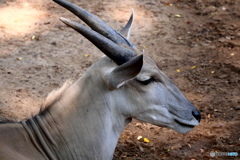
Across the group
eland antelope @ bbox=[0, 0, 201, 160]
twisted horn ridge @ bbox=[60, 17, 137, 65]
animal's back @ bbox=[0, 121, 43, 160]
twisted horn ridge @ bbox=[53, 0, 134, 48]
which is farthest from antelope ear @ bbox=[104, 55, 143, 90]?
animal's back @ bbox=[0, 121, 43, 160]

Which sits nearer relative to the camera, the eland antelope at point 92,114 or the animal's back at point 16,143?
the animal's back at point 16,143

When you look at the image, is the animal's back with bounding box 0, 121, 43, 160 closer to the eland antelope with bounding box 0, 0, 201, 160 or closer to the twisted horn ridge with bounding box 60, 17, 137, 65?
the eland antelope with bounding box 0, 0, 201, 160

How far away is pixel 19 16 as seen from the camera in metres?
8.70

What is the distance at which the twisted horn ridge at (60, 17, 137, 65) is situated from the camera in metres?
3.54

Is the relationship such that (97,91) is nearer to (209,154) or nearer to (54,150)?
(54,150)

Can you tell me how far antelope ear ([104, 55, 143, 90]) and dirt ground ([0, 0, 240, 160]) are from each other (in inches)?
79.9

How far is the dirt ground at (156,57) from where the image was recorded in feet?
18.6

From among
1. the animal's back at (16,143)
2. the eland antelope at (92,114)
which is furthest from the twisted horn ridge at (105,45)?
the animal's back at (16,143)

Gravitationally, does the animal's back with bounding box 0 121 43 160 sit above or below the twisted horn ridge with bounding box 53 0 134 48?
below

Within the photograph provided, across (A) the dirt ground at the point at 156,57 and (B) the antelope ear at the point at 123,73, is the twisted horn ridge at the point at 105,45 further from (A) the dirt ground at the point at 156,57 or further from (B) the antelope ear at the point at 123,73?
(A) the dirt ground at the point at 156,57

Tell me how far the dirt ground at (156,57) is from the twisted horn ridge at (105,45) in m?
2.06

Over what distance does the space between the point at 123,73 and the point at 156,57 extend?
4.39 m

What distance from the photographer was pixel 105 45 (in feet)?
11.6

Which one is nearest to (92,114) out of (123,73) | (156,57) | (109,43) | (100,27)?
(123,73)
